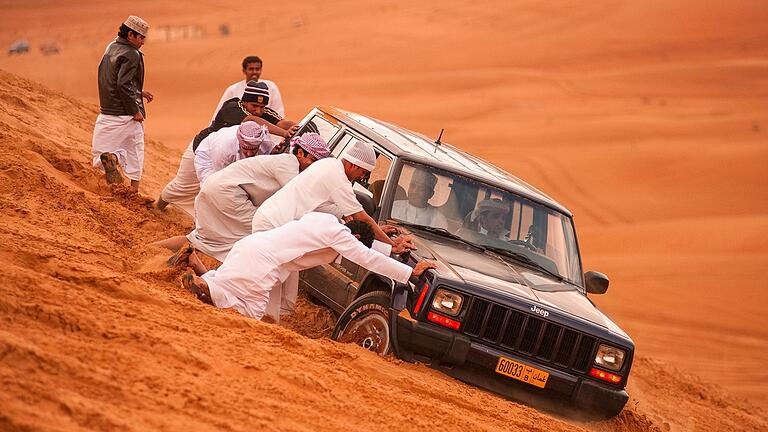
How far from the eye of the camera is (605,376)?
723 centimetres

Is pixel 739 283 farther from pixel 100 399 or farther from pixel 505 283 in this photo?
pixel 100 399

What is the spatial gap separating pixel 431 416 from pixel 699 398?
19.8ft

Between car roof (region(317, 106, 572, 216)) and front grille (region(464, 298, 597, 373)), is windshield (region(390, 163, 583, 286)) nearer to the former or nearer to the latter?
car roof (region(317, 106, 572, 216))

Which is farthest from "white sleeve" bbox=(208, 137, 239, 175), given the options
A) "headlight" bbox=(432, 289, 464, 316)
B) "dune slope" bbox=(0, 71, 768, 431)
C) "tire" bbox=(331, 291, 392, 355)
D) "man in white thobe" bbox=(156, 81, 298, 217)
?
"headlight" bbox=(432, 289, 464, 316)

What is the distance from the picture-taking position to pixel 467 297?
6.98 m

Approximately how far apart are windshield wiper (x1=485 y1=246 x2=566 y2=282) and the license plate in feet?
3.96

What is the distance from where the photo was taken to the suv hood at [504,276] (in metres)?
7.18

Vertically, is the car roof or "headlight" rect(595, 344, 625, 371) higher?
the car roof

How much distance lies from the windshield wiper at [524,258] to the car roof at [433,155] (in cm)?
65

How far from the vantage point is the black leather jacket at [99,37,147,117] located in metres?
10.9

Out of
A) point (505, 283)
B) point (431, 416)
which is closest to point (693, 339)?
point (505, 283)

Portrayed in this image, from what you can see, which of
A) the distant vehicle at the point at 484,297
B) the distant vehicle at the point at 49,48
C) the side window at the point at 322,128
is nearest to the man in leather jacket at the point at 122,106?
the side window at the point at 322,128

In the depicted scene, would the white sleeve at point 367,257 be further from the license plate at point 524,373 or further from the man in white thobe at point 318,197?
the license plate at point 524,373

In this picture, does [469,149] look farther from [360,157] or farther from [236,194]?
[360,157]
